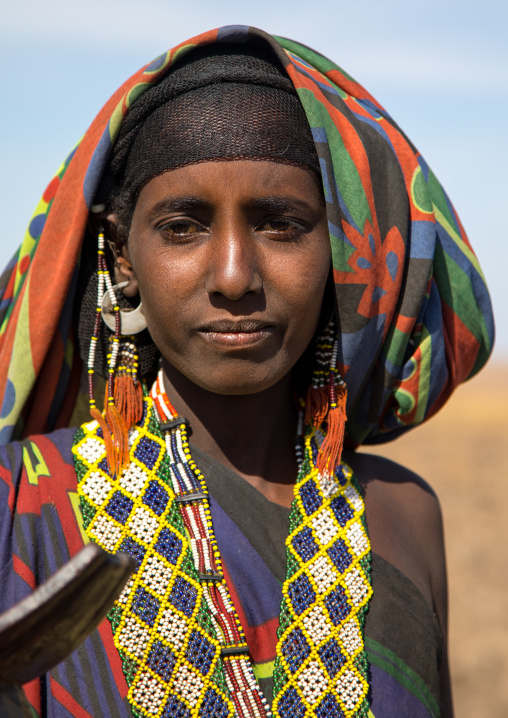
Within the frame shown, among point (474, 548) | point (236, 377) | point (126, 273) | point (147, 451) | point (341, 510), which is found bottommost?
point (474, 548)

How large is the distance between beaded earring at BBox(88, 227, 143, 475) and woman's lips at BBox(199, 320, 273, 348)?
360mm

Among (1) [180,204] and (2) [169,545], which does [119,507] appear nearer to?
(2) [169,545]

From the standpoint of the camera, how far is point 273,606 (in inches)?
82.8

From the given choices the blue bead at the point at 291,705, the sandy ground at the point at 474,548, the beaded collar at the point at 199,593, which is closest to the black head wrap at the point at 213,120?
the beaded collar at the point at 199,593

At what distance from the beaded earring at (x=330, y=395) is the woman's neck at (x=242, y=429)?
0.11 m

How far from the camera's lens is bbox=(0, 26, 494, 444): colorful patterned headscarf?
2125 millimetres

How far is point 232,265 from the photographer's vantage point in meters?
1.94

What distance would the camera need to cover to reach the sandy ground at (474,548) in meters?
6.32

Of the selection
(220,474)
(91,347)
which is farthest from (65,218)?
(220,474)

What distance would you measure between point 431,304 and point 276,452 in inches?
26.0

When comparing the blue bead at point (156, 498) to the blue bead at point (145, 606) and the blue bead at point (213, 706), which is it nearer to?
the blue bead at point (145, 606)

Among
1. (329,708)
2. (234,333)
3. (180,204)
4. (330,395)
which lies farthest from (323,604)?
(180,204)

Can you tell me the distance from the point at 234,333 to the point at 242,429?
43cm

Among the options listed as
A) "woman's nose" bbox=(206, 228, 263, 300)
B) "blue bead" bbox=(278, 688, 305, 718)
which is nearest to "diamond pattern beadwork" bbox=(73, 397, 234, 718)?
"blue bead" bbox=(278, 688, 305, 718)
